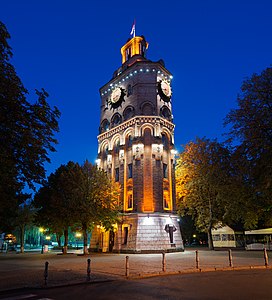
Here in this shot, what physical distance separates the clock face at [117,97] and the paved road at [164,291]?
3297cm

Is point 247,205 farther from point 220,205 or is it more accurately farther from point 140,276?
point 140,276

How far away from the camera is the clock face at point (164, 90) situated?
40662 mm

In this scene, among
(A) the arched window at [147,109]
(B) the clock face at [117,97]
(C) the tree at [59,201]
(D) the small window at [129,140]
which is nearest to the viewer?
(C) the tree at [59,201]

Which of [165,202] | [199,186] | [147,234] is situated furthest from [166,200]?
[147,234]

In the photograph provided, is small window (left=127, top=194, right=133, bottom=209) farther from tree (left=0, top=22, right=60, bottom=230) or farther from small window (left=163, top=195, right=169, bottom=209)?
tree (left=0, top=22, right=60, bottom=230)

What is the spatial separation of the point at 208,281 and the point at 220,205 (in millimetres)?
27121

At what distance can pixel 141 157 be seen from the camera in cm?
3625

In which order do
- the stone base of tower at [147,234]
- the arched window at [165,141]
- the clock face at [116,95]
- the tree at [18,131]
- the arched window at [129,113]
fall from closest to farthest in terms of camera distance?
the tree at [18,131] < the stone base of tower at [147,234] < the arched window at [165,141] < the arched window at [129,113] < the clock face at [116,95]

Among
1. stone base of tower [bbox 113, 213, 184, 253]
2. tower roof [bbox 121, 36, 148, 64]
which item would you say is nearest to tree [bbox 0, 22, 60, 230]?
stone base of tower [bbox 113, 213, 184, 253]

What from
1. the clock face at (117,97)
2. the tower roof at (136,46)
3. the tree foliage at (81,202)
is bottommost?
the tree foliage at (81,202)

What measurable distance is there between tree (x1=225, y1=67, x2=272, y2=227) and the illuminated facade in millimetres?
13952

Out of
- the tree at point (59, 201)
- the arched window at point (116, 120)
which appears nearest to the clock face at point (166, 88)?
the arched window at point (116, 120)

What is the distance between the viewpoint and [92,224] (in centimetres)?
3228

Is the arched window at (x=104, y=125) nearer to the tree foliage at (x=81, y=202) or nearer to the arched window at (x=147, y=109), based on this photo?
the arched window at (x=147, y=109)
